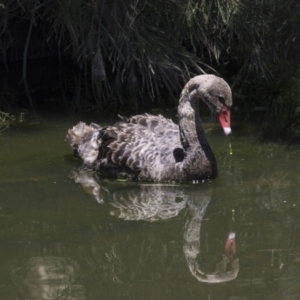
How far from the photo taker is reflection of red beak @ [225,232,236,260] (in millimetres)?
4867

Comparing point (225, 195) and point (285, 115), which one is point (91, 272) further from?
point (285, 115)

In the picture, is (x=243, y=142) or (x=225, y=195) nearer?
(x=225, y=195)

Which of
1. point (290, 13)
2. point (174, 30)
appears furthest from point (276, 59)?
point (174, 30)

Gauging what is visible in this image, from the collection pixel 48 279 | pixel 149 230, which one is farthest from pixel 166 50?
pixel 48 279

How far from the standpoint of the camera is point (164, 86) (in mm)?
9164

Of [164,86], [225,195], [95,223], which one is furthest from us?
[164,86]

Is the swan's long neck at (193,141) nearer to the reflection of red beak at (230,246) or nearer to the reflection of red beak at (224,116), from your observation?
the reflection of red beak at (224,116)

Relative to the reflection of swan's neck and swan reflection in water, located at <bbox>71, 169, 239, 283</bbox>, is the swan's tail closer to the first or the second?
swan reflection in water, located at <bbox>71, 169, 239, 283</bbox>

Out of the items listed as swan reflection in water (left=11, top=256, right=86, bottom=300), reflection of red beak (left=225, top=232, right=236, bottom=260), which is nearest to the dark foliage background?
reflection of red beak (left=225, top=232, right=236, bottom=260)

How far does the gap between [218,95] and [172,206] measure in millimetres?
1022

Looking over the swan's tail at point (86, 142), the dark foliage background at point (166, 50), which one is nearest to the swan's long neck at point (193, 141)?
the swan's tail at point (86, 142)

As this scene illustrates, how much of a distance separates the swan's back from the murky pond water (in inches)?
5.7

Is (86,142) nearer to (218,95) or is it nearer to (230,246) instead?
(218,95)

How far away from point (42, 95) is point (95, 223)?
153 inches
